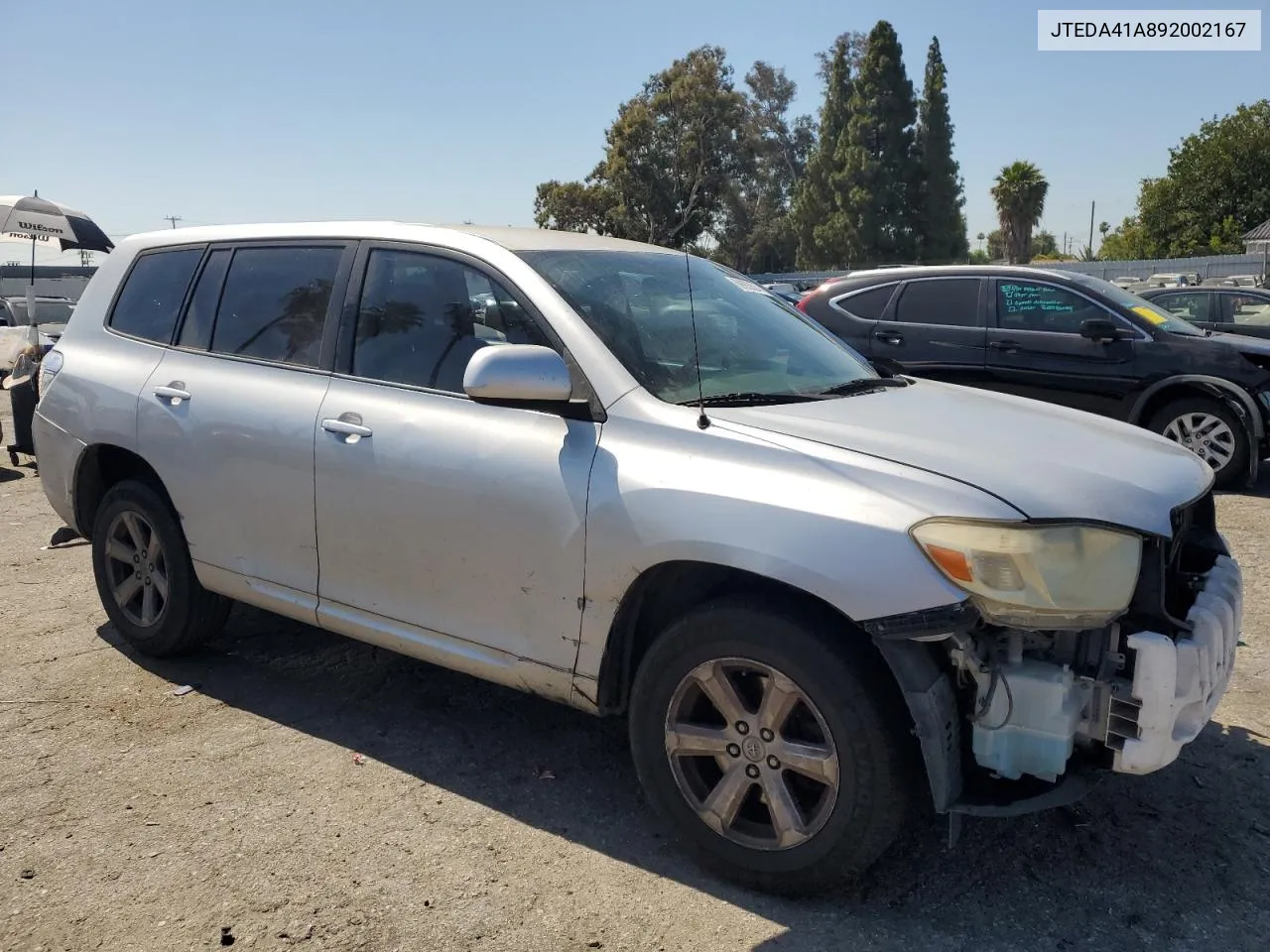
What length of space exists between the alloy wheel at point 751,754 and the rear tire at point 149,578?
2.45 metres

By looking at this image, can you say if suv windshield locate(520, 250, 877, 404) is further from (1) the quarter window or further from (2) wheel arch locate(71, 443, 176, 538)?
(1) the quarter window

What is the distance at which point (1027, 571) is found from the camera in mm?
2482

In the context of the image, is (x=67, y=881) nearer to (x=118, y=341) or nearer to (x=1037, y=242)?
(x=118, y=341)

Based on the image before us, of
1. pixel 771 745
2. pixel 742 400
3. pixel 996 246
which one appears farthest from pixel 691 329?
pixel 996 246

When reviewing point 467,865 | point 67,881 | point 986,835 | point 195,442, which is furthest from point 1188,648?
point 195,442

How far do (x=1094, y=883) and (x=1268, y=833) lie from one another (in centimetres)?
68

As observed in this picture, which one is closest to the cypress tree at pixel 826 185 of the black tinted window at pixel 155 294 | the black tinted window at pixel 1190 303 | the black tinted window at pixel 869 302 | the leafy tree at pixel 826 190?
the leafy tree at pixel 826 190

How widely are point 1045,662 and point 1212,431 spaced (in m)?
6.43

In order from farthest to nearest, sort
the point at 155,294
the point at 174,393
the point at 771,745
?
the point at 155,294
the point at 174,393
the point at 771,745

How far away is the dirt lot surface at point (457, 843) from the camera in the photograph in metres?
2.71

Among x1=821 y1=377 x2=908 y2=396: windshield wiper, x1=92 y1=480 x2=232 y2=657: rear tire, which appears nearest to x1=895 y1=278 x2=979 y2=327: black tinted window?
x1=821 y1=377 x2=908 y2=396: windshield wiper

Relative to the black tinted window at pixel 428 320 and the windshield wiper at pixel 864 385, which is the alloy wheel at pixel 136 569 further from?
the windshield wiper at pixel 864 385

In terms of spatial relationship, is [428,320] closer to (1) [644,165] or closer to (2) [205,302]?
(2) [205,302]

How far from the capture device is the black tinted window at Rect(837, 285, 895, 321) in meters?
9.28
